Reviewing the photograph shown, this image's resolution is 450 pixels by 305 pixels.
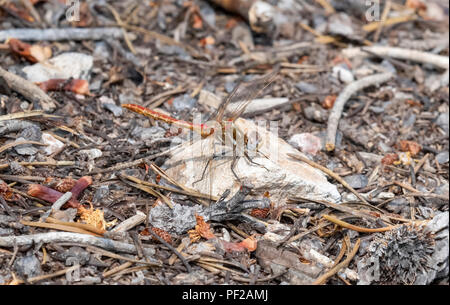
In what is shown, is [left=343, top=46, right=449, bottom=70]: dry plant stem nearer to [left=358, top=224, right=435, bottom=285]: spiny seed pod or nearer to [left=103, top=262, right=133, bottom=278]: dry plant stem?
[left=358, top=224, right=435, bottom=285]: spiny seed pod

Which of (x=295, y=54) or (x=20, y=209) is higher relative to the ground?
(x=295, y=54)

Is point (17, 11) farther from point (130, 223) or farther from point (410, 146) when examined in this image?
point (410, 146)

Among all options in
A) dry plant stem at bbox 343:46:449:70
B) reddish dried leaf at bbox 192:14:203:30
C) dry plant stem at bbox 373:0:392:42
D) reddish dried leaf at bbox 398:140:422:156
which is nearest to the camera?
reddish dried leaf at bbox 398:140:422:156

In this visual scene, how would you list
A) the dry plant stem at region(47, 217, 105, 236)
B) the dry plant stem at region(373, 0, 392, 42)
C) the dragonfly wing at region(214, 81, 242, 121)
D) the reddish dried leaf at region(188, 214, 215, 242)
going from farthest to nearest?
1. the dry plant stem at region(373, 0, 392, 42)
2. the dragonfly wing at region(214, 81, 242, 121)
3. the reddish dried leaf at region(188, 214, 215, 242)
4. the dry plant stem at region(47, 217, 105, 236)

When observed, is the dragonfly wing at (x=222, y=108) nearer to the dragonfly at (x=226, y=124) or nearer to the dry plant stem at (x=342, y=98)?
the dragonfly at (x=226, y=124)

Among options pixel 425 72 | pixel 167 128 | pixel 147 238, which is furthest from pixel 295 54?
pixel 147 238

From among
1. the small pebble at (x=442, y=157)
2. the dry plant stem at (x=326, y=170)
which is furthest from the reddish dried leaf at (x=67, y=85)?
the small pebble at (x=442, y=157)

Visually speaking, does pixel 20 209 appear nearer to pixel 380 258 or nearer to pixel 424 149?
pixel 380 258

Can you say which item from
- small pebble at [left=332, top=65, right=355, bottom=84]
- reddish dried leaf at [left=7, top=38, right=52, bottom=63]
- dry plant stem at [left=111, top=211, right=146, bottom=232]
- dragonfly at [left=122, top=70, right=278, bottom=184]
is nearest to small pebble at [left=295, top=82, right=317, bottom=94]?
small pebble at [left=332, top=65, right=355, bottom=84]
